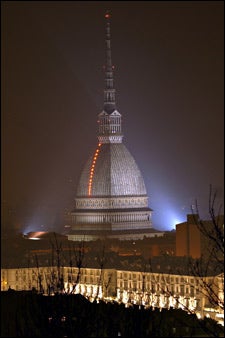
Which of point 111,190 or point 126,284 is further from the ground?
point 111,190

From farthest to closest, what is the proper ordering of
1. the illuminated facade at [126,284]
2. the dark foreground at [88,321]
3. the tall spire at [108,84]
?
1. the tall spire at [108,84]
2. the illuminated facade at [126,284]
3. the dark foreground at [88,321]

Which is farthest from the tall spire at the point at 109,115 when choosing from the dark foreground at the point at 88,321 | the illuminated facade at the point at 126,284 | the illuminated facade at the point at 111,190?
the dark foreground at the point at 88,321

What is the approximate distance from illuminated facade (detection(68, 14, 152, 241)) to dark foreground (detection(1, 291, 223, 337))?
67910mm

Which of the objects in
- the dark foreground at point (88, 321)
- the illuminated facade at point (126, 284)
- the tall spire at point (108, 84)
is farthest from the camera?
the tall spire at point (108, 84)

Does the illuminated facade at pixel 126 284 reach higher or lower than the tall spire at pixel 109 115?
lower

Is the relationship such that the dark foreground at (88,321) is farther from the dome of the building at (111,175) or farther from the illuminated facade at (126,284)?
the dome of the building at (111,175)

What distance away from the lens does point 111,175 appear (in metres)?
108

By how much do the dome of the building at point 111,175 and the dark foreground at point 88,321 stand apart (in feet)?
224

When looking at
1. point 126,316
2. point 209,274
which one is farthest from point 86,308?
point 209,274

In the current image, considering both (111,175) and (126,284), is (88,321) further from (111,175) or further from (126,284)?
(111,175)

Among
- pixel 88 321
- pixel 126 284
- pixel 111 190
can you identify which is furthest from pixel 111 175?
pixel 88 321

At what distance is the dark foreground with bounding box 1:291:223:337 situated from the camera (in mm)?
33406

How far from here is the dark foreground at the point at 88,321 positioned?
33.4 metres

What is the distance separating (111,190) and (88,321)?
74.4 m
